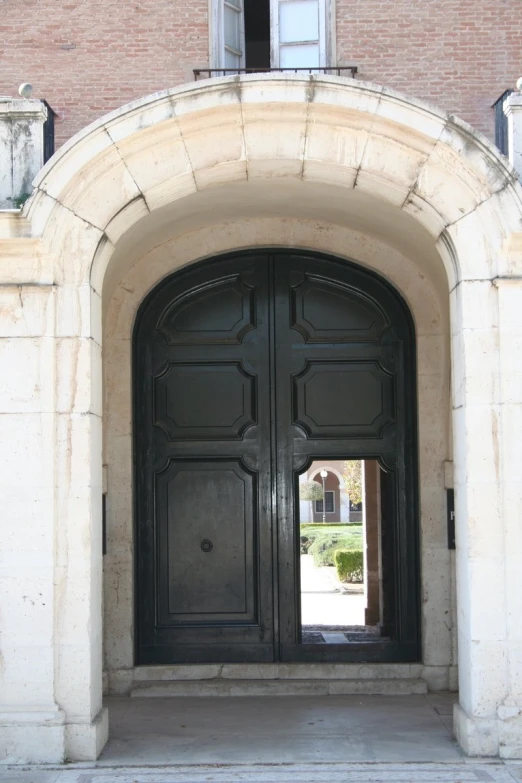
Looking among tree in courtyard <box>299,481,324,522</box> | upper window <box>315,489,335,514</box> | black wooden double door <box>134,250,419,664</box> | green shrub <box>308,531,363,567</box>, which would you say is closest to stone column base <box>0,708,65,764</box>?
black wooden double door <box>134,250,419,664</box>

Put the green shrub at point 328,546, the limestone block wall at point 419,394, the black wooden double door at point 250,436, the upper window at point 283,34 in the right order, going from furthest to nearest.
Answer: the green shrub at point 328,546
the upper window at point 283,34
the black wooden double door at point 250,436
the limestone block wall at point 419,394

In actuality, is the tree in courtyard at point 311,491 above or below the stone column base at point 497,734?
above

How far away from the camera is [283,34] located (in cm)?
918

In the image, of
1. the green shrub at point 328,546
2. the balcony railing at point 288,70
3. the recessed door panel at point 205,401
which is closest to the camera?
the recessed door panel at point 205,401

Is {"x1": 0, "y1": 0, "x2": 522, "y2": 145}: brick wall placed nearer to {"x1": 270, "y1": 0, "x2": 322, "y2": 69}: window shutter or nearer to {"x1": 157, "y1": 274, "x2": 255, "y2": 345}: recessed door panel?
{"x1": 270, "y1": 0, "x2": 322, "y2": 69}: window shutter

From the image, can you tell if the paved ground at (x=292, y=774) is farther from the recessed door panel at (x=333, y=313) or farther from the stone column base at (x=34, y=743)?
the recessed door panel at (x=333, y=313)

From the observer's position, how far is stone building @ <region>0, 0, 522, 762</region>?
6.28 meters

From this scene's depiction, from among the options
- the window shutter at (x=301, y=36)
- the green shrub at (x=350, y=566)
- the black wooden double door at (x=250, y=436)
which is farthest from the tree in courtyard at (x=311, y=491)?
the window shutter at (x=301, y=36)

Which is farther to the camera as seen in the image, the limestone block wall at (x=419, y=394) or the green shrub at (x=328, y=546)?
the green shrub at (x=328, y=546)

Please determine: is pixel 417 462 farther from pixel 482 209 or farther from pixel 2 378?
pixel 2 378

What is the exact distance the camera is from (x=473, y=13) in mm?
9086

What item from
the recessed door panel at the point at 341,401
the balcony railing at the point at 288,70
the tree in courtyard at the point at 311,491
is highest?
the balcony railing at the point at 288,70

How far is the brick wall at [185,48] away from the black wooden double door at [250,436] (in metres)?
1.91

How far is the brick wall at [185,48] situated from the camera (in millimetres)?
9086
